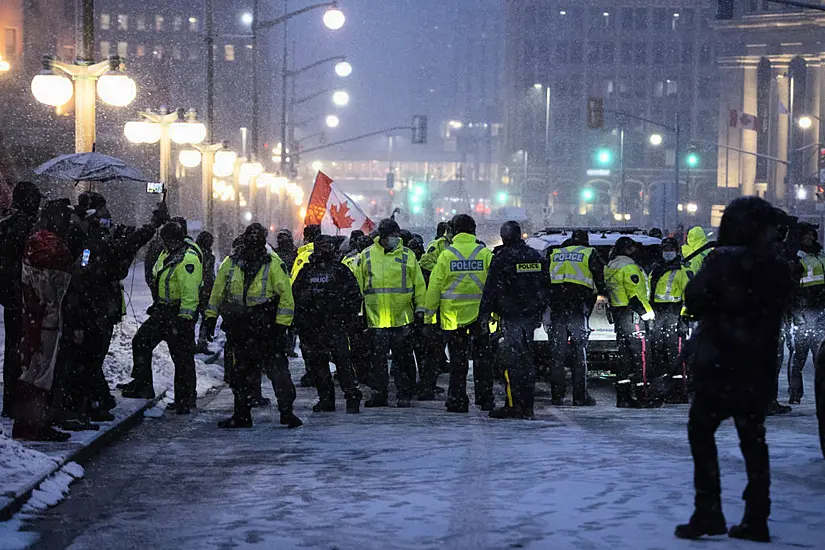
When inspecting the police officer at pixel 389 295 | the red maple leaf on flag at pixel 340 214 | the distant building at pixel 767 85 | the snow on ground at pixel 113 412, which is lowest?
the snow on ground at pixel 113 412

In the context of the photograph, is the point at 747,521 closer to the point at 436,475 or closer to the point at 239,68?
the point at 436,475

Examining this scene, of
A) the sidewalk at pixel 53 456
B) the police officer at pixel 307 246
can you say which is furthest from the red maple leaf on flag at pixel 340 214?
the sidewalk at pixel 53 456

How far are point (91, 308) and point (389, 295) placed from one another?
3.35 meters

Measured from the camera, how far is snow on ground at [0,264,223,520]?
9305mm

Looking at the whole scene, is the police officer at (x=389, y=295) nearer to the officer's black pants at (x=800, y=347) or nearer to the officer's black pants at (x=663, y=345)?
the officer's black pants at (x=663, y=345)

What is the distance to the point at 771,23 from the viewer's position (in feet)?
346

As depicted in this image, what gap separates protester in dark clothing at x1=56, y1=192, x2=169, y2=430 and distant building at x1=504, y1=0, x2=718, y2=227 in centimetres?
11968

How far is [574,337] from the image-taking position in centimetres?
1480

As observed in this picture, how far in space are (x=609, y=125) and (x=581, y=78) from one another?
23.3m

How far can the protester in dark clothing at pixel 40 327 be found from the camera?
35.6 feet

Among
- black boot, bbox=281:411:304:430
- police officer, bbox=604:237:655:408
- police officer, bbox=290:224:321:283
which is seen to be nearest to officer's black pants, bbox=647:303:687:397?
police officer, bbox=604:237:655:408

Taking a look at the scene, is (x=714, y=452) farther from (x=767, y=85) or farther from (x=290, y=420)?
(x=767, y=85)

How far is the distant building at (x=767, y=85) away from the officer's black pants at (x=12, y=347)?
90.7m

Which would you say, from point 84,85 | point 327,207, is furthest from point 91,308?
point 327,207
